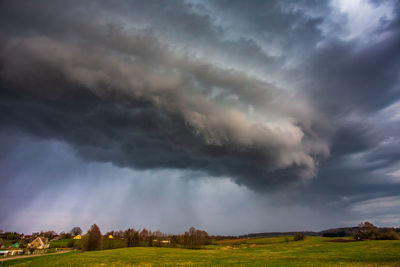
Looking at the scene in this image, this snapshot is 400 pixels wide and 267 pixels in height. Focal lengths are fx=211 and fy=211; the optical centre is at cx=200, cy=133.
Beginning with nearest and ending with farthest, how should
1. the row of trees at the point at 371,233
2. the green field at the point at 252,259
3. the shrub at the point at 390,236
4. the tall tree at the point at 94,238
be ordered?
1. the green field at the point at 252,259
2. the shrub at the point at 390,236
3. the row of trees at the point at 371,233
4. the tall tree at the point at 94,238

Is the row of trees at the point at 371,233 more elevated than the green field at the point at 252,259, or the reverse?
the green field at the point at 252,259

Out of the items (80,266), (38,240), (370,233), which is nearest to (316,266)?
(80,266)

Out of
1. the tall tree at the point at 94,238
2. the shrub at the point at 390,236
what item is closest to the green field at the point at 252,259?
the shrub at the point at 390,236

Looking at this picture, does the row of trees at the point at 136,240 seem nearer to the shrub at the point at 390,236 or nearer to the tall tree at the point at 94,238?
the tall tree at the point at 94,238

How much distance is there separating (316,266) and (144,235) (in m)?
151

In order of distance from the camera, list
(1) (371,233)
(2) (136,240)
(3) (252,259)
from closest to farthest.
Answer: (3) (252,259)
(1) (371,233)
(2) (136,240)

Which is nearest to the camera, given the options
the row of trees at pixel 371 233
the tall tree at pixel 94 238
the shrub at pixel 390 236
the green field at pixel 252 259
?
the green field at pixel 252 259

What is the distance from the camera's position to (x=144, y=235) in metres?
156

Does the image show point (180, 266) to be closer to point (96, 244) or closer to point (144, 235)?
point (96, 244)

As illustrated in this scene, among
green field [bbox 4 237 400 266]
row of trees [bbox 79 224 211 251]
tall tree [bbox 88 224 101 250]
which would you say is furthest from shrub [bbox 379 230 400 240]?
tall tree [bbox 88 224 101 250]

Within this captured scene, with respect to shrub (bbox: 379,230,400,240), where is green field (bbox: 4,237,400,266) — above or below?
above

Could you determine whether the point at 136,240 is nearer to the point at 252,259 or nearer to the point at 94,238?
the point at 94,238

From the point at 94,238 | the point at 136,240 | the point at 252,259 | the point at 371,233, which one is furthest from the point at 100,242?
the point at 371,233

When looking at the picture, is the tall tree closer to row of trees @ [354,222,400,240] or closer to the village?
the village
